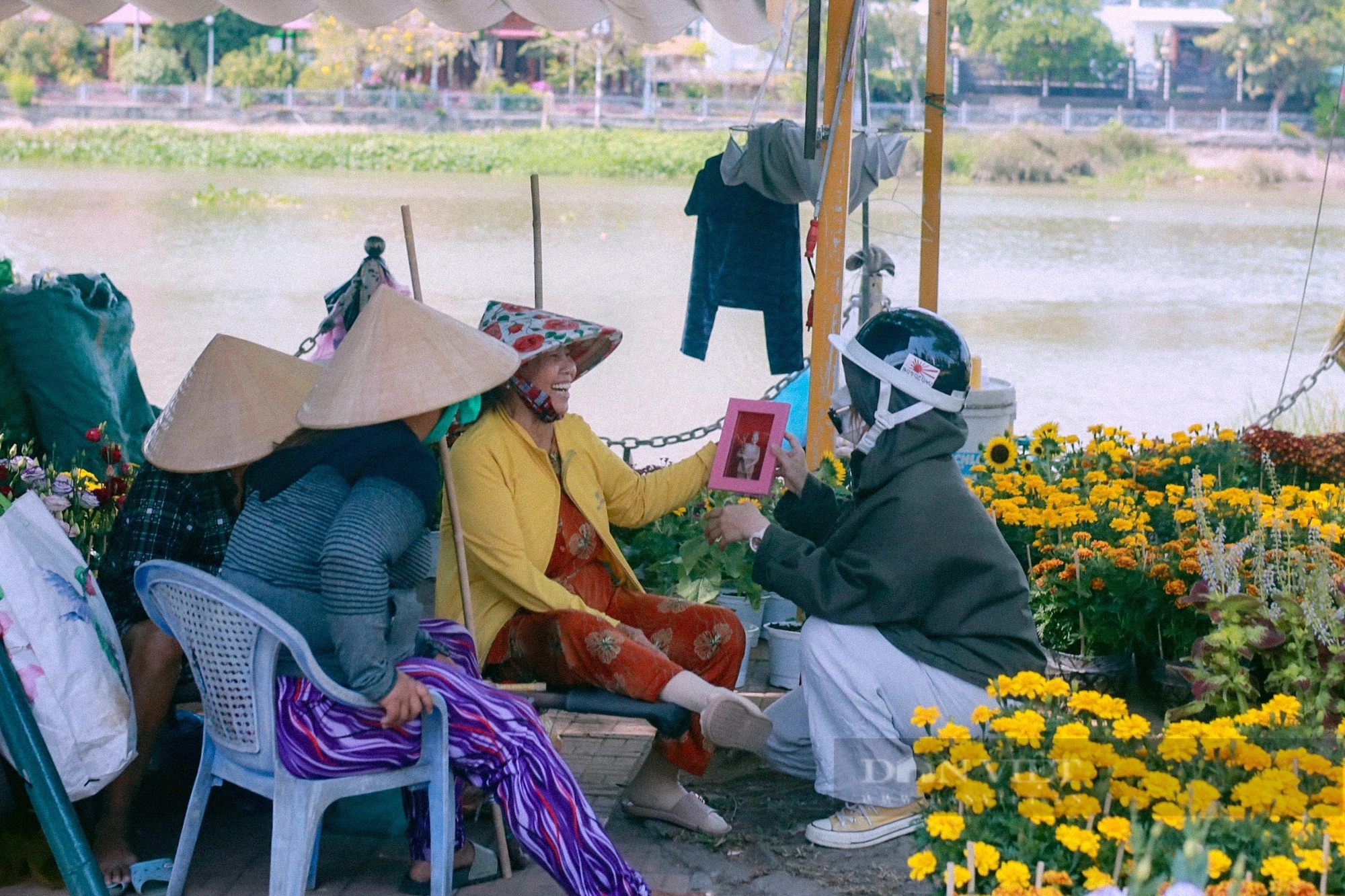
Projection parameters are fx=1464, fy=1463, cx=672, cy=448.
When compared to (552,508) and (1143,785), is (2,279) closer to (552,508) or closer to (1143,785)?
(552,508)

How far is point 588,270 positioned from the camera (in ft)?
65.4

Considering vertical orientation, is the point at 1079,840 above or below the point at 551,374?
below

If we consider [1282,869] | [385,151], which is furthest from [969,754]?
[385,151]

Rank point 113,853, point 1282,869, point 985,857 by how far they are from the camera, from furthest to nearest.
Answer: point 113,853 < point 985,857 < point 1282,869

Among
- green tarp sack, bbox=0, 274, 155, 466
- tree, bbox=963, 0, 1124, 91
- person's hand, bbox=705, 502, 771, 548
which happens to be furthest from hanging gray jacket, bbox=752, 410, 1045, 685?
tree, bbox=963, 0, 1124, 91

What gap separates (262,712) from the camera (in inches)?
109

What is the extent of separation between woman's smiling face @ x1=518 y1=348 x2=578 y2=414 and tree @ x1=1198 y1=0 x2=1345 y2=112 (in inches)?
1674

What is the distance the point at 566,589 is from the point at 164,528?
36.9 inches

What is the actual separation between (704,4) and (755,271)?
1.52 m

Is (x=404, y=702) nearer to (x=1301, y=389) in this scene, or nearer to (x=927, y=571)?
(x=927, y=571)

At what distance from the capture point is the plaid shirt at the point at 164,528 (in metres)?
3.26

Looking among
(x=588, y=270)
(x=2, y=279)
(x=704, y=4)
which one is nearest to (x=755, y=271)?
(x=704, y=4)

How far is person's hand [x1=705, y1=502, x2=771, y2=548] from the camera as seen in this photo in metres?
3.50

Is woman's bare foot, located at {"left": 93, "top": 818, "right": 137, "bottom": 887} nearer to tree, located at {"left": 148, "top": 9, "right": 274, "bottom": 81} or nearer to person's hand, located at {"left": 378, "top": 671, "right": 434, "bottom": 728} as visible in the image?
person's hand, located at {"left": 378, "top": 671, "right": 434, "bottom": 728}
